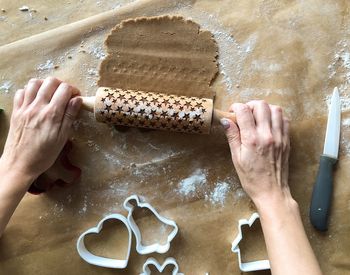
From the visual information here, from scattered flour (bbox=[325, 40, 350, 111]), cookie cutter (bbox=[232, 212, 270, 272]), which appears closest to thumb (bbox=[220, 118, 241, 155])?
cookie cutter (bbox=[232, 212, 270, 272])

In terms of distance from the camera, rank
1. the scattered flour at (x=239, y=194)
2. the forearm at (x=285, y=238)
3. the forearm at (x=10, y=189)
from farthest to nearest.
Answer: the scattered flour at (x=239, y=194), the forearm at (x=10, y=189), the forearm at (x=285, y=238)

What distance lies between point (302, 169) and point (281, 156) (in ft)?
0.36

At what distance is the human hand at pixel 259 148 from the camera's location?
1.41 metres

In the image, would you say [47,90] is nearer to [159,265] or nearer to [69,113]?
[69,113]

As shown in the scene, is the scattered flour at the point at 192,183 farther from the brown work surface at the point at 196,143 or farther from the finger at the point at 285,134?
the finger at the point at 285,134

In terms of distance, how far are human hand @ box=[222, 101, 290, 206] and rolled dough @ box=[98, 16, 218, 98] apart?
157 millimetres

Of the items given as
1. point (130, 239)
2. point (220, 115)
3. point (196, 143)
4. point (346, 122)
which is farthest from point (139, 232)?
point (346, 122)

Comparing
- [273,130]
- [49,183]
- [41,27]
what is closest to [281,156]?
[273,130]

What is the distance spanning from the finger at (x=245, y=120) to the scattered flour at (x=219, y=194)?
0.17 metres

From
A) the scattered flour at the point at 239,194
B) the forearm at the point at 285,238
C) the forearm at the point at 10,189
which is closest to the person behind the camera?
the forearm at the point at 285,238

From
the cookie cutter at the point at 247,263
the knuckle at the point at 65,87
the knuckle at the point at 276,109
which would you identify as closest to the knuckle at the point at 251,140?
the knuckle at the point at 276,109

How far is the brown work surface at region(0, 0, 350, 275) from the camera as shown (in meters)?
1.49

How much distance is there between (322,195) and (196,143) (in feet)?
1.30

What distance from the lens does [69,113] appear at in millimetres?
1443
